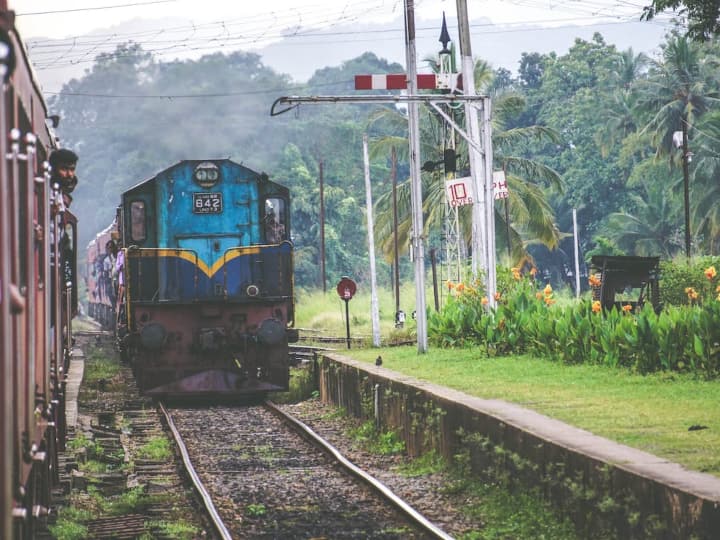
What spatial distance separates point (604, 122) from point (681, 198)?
11921 mm

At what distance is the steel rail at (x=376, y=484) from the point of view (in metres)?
9.40

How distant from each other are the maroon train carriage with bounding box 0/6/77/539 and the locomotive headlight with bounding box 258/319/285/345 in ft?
31.2

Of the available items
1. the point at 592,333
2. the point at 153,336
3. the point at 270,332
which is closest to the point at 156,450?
the point at 153,336

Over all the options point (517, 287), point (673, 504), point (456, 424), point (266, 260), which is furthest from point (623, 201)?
point (673, 504)

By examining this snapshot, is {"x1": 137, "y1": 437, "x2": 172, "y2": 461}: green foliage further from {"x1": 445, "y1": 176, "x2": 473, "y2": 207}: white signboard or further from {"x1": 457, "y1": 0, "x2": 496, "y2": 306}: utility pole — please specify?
{"x1": 445, "y1": 176, "x2": 473, "y2": 207}: white signboard

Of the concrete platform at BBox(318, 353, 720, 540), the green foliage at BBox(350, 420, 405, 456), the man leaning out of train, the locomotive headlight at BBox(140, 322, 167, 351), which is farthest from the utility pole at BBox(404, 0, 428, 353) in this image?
the man leaning out of train

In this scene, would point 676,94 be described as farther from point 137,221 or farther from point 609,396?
point 609,396

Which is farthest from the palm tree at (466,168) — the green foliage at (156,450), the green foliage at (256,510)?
the green foliage at (256,510)

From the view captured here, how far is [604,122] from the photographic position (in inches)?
2640

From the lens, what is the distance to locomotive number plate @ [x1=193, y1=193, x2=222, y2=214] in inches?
776

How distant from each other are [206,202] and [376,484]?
9.22m

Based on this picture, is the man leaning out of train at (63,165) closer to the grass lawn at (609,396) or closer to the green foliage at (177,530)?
the green foliage at (177,530)

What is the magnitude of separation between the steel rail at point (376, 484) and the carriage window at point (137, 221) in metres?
4.05

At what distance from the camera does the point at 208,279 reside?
64.2 feet
